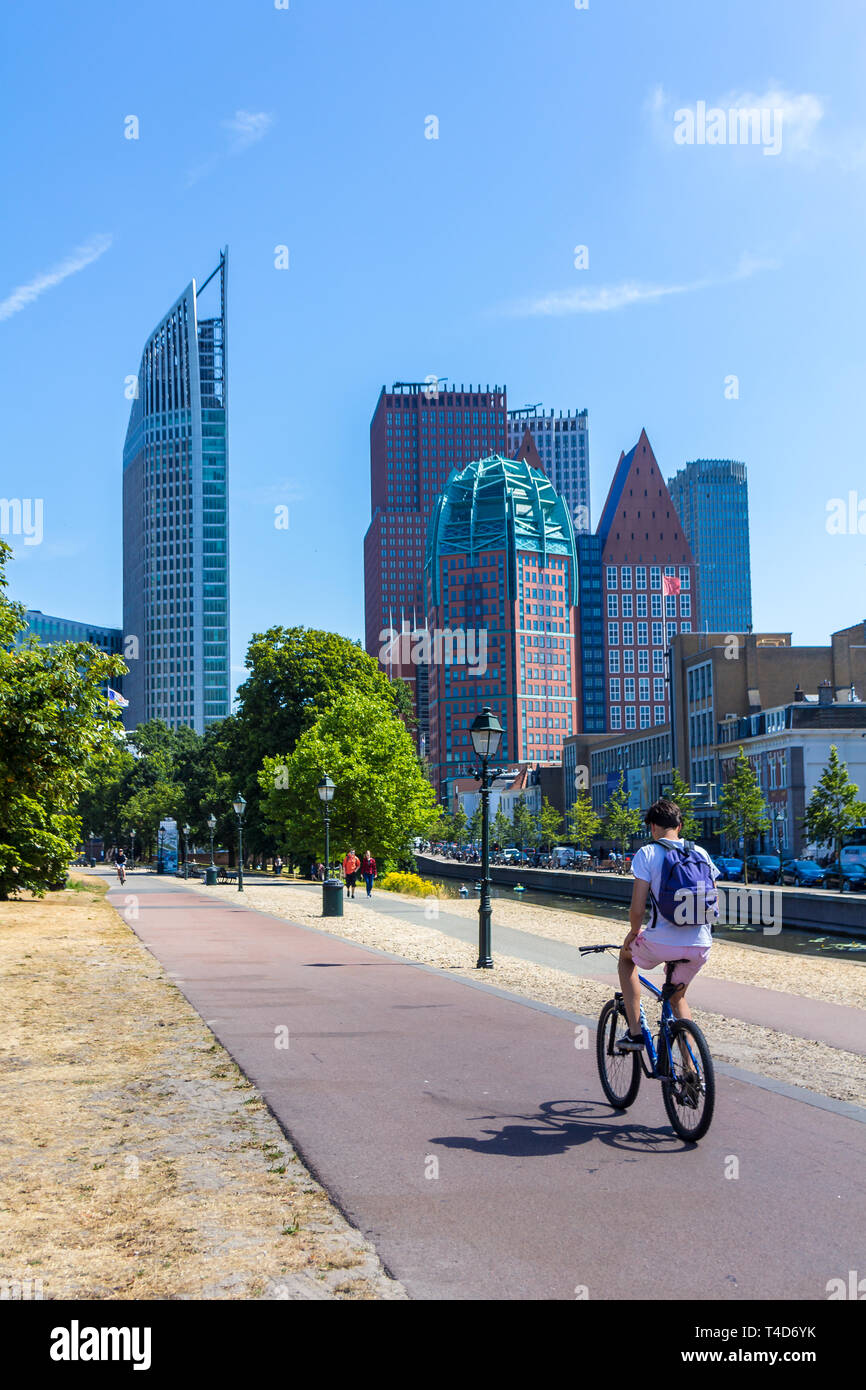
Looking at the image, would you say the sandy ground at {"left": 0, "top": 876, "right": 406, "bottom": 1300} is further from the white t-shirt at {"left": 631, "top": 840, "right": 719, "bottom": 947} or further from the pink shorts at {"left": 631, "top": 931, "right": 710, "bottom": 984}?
the white t-shirt at {"left": 631, "top": 840, "right": 719, "bottom": 947}

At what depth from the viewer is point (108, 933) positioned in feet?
81.4

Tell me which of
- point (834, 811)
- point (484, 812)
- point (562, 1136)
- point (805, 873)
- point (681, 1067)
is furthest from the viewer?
point (805, 873)

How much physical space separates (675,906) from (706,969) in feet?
39.6

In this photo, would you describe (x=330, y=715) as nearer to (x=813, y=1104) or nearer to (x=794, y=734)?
(x=794, y=734)

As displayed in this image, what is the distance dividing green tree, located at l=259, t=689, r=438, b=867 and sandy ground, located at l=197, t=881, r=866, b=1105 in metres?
11.4

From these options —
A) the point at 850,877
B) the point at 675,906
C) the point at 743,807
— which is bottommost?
the point at 850,877

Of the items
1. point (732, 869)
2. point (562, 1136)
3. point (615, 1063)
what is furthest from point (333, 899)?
point (732, 869)

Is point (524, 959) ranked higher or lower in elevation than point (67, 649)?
lower

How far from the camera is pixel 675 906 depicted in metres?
6.93

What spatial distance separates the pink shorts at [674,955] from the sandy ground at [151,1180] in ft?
7.40

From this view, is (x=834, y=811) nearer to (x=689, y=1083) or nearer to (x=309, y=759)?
(x=309, y=759)

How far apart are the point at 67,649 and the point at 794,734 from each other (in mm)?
65547
